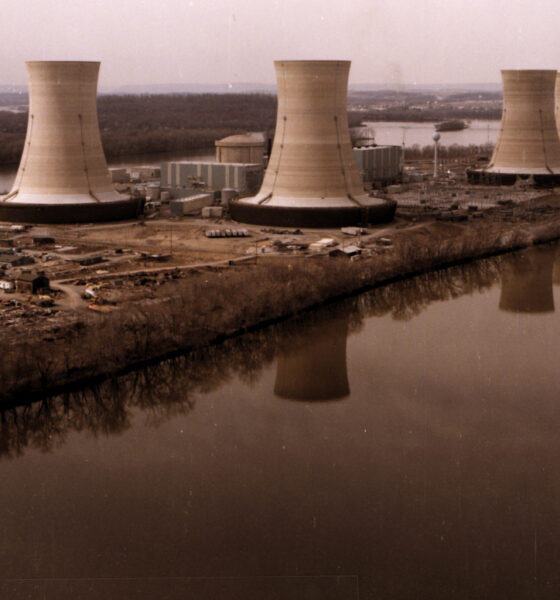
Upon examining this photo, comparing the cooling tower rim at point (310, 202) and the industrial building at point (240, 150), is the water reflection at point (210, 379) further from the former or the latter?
the industrial building at point (240, 150)

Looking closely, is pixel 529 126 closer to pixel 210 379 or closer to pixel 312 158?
pixel 312 158

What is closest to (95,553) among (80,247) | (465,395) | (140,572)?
(140,572)

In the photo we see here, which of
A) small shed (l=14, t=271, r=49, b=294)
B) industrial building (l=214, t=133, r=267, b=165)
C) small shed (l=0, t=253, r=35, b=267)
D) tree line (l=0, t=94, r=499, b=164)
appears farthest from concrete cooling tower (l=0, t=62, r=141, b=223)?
tree line (l=0, t=94, r=499, b=164)

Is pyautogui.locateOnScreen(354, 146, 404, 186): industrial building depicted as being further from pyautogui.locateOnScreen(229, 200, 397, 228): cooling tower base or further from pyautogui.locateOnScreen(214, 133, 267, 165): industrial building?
pyautogui.locateOnScreen(229, 200, 397, 228): cooling tower base

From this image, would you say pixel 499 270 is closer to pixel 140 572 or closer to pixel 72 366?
pixel 72 366

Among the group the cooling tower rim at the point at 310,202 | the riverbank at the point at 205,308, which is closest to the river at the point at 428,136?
the cooling tower rim at the point at 310,202

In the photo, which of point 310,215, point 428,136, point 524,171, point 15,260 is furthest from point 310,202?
point 428,136
